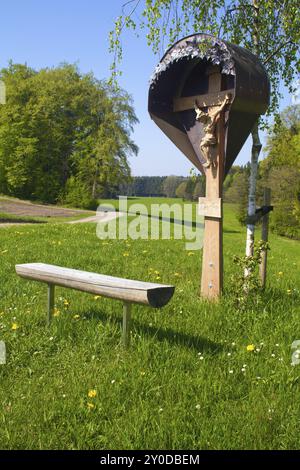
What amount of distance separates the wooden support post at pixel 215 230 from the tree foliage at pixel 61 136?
3209cm

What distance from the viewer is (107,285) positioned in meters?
3.83

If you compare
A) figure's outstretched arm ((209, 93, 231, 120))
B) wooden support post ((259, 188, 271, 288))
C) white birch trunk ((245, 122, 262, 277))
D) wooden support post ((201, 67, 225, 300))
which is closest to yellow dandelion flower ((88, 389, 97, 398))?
wooden support post ((201, 67, 225, 300))

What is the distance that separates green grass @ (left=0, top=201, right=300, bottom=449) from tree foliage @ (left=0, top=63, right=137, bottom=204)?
32696 mm

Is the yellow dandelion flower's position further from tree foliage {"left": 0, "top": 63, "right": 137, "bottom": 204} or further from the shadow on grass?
tree foliage {"left": 0, "top": 63, "right": 137, "bottom": 204}

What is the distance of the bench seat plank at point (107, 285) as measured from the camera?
140 inches

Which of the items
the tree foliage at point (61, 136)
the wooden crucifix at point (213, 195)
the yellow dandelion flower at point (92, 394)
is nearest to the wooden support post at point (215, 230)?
the wooden crucifix at point (213, 195)

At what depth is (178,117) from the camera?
591cm

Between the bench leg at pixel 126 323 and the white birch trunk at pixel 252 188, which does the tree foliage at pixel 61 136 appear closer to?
the white birch trunk at pixel 252 188

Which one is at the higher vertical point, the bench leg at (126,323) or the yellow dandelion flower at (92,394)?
the bench leg at (126,323)

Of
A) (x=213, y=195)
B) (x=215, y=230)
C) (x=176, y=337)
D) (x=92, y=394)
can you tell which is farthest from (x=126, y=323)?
(x=213, y=195)

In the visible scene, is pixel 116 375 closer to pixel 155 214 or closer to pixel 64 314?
pixel 64 314

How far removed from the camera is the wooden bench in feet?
11.7

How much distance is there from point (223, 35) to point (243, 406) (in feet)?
16.0
